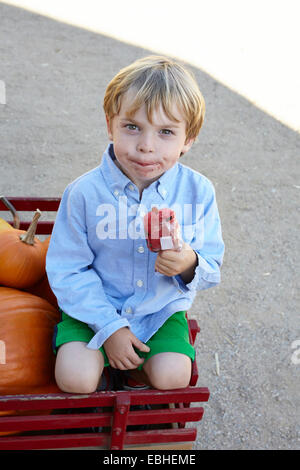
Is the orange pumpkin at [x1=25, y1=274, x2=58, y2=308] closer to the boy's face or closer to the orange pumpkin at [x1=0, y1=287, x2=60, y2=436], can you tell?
the orange pumpkin at [x1=0, y1=287, x2=60, y2=436]

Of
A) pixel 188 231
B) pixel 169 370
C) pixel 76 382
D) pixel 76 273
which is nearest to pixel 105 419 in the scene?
pixel 76 382

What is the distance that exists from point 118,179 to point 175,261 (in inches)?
13.7

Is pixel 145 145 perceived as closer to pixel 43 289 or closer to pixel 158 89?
pixel 158 89

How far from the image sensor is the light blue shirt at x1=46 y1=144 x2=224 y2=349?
5.40ft

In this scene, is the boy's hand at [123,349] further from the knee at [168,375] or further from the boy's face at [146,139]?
the boy's face at [146,139]

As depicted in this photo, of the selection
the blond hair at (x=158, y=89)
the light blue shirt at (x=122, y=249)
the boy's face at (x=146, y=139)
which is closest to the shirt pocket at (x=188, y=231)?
the light blue shirt at (x=122, y=249)

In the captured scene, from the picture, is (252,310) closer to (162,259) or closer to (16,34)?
(162,259)

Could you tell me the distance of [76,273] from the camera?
66.0 inches

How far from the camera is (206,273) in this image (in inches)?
63.7

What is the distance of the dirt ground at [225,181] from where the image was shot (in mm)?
2211

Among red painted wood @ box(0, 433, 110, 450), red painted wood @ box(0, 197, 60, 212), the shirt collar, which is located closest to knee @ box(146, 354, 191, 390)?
red painted wood @ box(0, 433, 110, 450)

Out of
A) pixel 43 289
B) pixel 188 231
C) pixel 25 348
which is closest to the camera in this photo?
pixel 25 348

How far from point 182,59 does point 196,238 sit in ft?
12.6
